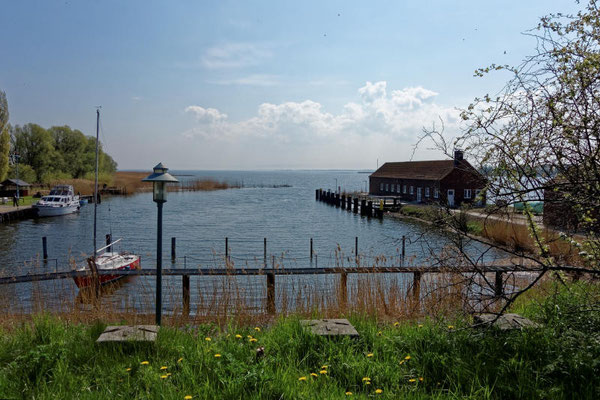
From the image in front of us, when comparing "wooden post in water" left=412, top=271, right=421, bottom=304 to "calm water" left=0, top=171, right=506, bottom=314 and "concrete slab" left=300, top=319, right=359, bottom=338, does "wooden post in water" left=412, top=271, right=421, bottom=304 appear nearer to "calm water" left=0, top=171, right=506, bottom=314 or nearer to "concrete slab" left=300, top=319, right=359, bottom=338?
"concrete slab" left=300, top=319, right=359, bottom=338

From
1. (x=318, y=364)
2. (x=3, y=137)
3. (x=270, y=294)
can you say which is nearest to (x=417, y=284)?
(x=270, y=294)

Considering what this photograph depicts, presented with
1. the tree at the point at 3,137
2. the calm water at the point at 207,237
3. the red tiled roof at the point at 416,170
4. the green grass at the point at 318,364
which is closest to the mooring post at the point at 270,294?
the green grass at the point at 318,364

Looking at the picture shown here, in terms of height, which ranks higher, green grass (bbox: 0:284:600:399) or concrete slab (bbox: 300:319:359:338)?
concrete slab (bbox: 300:319:359:338)

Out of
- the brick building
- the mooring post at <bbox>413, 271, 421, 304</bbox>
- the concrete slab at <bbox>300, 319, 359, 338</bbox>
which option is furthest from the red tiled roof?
the concrete slab at <bbox>300, 319, 359, 338</bbox>

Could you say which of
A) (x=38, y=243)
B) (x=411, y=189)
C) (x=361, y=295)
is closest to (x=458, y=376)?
(x=361, y=295)

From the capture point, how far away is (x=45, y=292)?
17578 millimetres

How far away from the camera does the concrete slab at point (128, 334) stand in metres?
4.75

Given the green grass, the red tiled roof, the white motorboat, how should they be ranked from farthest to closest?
the red tiled roof, the white motorboat, the green grass

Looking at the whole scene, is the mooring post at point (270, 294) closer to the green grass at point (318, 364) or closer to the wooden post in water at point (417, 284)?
the wooden post in water at point (417, 284)

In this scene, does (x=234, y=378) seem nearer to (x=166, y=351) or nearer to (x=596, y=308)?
(x=166, y=351)

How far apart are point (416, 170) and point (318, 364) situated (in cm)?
5593

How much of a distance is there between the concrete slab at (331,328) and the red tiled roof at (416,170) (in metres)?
44.7

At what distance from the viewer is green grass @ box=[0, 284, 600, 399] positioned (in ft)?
12.5

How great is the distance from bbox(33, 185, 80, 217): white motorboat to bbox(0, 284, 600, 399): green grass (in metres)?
48.9
